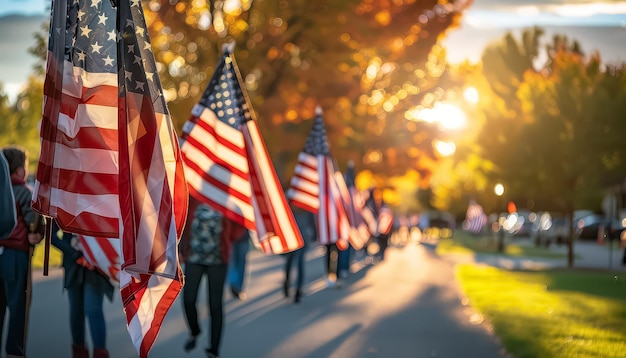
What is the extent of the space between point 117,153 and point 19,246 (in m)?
1.58

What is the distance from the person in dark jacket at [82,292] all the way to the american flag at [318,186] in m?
7.76

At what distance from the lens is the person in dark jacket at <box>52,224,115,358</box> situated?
9.20 meters

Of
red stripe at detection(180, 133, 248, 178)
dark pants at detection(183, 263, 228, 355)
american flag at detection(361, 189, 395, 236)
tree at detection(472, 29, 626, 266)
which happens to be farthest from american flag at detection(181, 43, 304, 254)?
tree at detection(472, 29, 626, 266)

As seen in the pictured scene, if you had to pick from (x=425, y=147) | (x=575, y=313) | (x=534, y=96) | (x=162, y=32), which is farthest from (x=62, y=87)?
(x=425, y=147)

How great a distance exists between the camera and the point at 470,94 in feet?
131

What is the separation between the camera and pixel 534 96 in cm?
2938

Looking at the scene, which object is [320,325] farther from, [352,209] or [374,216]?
[374,216]

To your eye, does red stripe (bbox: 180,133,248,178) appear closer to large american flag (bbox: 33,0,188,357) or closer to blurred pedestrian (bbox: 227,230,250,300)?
large american flag (bbox: 33,0,188,357)

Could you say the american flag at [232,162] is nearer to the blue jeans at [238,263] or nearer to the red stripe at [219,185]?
the red stripe at [219,185]

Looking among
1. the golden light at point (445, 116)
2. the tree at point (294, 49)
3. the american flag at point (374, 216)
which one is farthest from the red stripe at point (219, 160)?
the golden light at point (445, 116)

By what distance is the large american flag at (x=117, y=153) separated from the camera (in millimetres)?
6914

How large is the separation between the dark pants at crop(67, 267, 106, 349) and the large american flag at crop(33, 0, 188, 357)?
1.77 meters

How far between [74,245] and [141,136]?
2.50 metres

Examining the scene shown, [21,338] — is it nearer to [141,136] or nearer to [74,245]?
[74,245]
